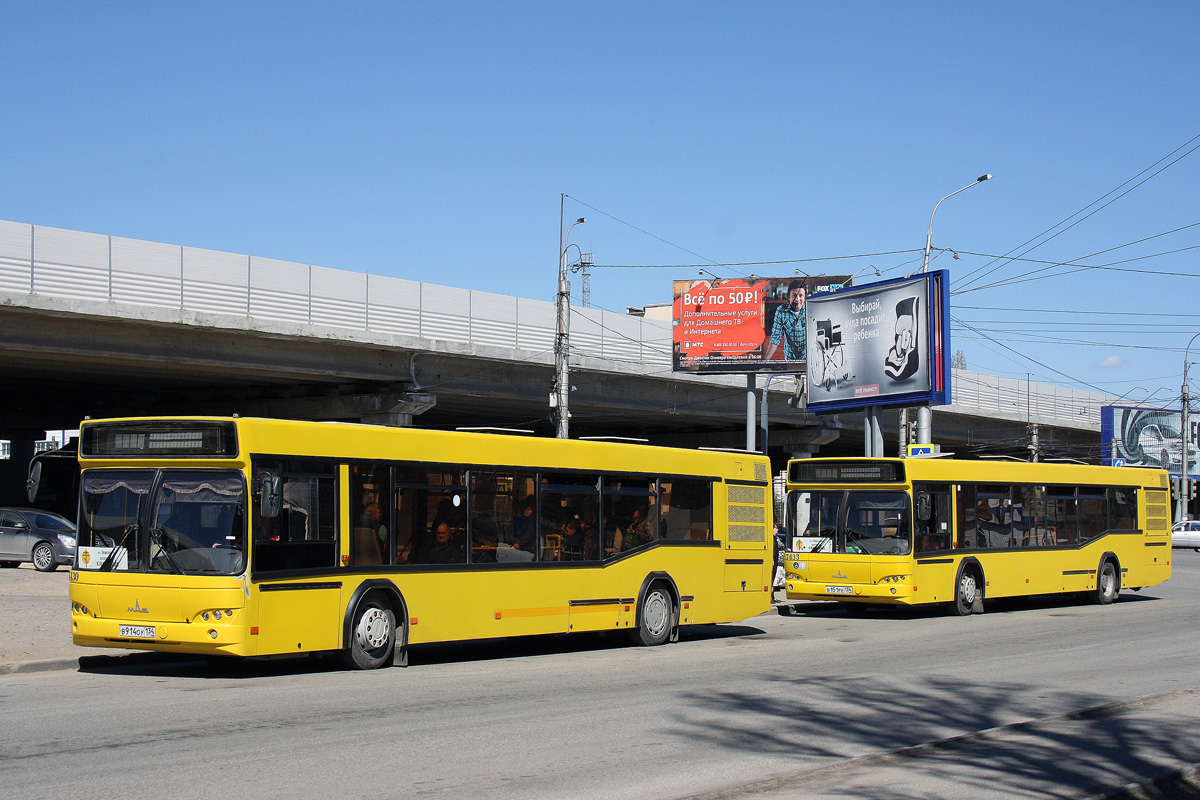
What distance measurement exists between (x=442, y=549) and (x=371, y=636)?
4.31 feet

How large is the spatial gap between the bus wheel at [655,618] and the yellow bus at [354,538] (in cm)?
3

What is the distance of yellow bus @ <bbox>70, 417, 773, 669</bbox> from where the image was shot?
1176cm

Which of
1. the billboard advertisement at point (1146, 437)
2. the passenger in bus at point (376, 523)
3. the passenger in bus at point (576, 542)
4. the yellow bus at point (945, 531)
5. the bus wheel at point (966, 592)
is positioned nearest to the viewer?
the passenger in bus at point (376, 523)

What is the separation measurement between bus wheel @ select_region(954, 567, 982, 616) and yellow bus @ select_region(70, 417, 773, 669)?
26.6ft

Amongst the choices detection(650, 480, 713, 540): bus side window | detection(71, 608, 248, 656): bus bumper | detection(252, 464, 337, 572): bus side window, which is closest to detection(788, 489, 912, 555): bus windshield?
detection(650, 480, 713, 540): bus side window

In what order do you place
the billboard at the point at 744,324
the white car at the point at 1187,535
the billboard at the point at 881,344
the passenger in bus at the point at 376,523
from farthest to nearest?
1. the white car at the point at 1187,535
2. the billboard at the point at 744,324
3. the billboard at the point at 881,344
4. the passenger in bus at the point at 376,523

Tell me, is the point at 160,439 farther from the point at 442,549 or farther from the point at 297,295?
the point at 297,295

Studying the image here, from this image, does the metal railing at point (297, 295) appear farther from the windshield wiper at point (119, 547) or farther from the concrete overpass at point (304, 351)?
the windshield wiper at point (119, 547)

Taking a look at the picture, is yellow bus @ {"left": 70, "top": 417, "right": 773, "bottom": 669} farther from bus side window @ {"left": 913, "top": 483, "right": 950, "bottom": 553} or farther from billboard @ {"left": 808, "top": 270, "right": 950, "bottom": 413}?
billboard @ {"left": 808, "top": 270, "right": 950, "bottom": 413}

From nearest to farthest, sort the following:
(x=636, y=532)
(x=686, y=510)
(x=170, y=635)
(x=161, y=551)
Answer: (x=170, y=635)
(x=161, y=551)
(x=636, y=532)
(x=686, y=510)

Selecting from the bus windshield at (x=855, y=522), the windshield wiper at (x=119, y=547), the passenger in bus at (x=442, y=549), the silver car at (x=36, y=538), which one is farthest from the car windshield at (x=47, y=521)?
the passenger in bus at (x=442, y=549)

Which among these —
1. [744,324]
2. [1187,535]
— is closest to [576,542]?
[744,324]

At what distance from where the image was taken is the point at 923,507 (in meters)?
21.4

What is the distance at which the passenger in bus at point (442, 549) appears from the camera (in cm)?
1344
